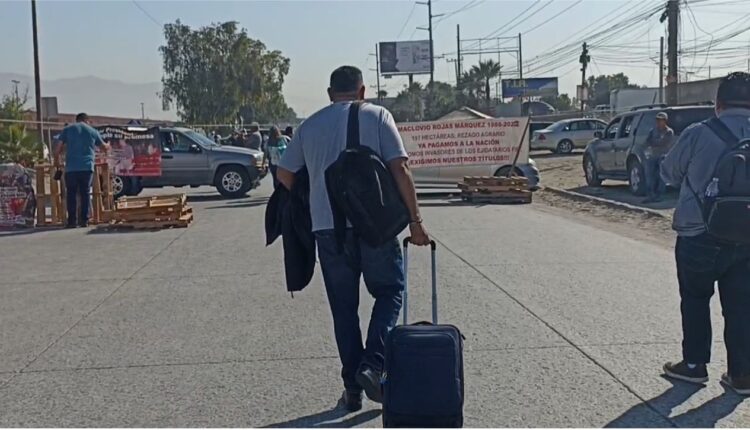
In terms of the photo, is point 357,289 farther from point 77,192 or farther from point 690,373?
point 77,192

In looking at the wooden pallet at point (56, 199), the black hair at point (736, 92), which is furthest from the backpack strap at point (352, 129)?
the wooden pallet at point (56, 199)

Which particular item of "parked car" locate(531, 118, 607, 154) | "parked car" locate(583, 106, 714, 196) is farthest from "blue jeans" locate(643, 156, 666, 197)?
"parked car" locate(531, 118, 607, 154)

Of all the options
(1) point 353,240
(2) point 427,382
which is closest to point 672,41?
(1) point 353,240

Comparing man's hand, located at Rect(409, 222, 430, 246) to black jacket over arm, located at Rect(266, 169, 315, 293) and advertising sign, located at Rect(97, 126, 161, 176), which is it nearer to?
black jacket over arm, located at Rect(266, 169, 315, 293)

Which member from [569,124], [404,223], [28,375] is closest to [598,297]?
[404,223]

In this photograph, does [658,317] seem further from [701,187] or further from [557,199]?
[557,199]

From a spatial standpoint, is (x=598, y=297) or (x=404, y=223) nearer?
(x=404, y=223)

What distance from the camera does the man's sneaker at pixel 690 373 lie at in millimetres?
5141

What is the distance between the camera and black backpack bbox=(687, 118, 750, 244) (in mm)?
4695

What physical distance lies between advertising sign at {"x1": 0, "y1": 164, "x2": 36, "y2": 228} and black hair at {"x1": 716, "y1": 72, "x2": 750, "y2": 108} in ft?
42.5

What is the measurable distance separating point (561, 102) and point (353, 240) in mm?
114475

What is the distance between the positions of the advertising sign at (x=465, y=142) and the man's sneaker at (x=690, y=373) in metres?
14.3

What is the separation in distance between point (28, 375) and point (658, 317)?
16.0 ft

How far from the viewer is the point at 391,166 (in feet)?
15.1
